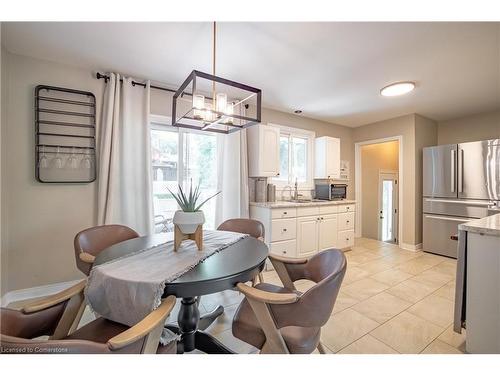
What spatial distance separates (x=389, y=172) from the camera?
17.4 feet

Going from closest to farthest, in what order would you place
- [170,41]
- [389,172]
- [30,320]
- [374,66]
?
1. [30,320]
2. [170,41]
3. [374,66]
4. [389,172]

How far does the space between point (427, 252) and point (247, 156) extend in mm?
3578

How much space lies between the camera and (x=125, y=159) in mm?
2596

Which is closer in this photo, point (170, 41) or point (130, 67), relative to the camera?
point (170, 41)

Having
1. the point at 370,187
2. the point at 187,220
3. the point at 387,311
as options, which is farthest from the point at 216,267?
the point at 370,187

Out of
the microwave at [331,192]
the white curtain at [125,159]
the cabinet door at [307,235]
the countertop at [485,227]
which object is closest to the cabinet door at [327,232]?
the cabinet door at [307,235]

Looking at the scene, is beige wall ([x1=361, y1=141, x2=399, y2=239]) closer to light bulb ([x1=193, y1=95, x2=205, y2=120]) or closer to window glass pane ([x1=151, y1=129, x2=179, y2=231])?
window glass pane ([x1=151, y1=129, x2=179, y2=231])

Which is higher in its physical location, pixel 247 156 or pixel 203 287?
pixel 247 156

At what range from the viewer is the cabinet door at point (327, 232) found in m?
3.59

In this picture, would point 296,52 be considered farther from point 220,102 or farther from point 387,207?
point 387,207
